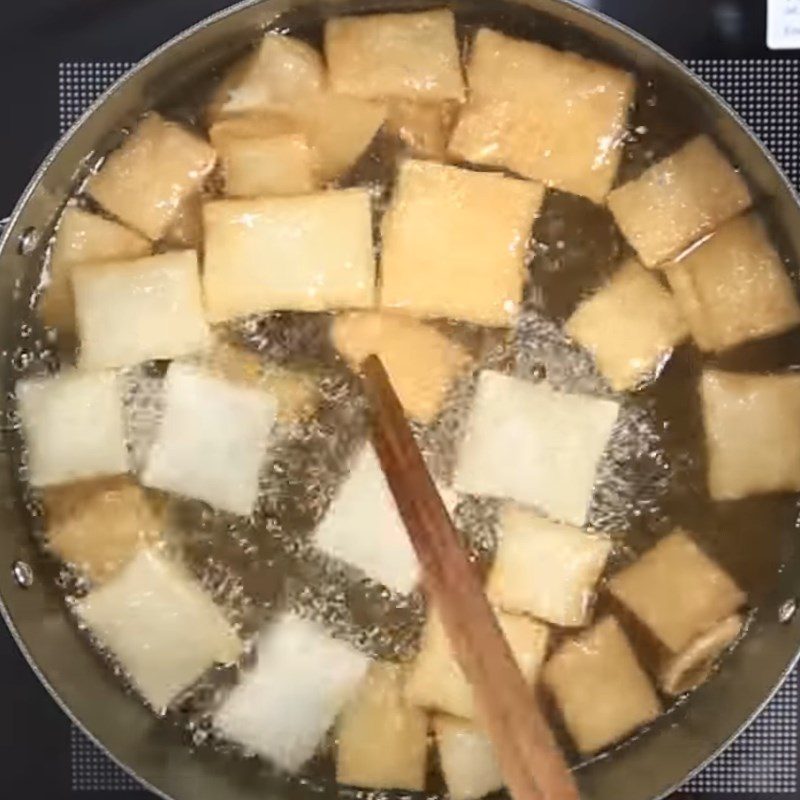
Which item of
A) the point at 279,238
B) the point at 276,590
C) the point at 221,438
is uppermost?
the point at 279,238

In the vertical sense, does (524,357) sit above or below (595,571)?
above

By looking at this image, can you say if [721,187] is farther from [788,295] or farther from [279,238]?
[279,238]

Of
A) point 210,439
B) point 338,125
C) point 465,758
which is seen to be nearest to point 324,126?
point 338,125

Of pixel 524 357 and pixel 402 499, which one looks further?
pixel 524 357

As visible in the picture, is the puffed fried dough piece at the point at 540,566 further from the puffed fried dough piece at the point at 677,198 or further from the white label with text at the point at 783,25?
the white label with text at the point at 783,25

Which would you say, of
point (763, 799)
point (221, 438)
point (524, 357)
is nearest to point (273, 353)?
point (221, 438)

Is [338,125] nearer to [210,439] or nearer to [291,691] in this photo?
[210,439]
